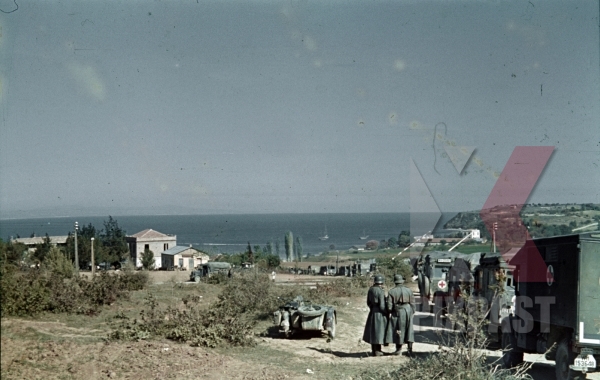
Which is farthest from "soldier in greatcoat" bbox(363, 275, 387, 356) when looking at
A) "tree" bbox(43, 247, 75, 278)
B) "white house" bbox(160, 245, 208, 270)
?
"white house" bbox(160, 245, 208, 270)

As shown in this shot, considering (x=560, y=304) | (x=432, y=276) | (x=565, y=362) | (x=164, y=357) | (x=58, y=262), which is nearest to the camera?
(x=565, y=362)

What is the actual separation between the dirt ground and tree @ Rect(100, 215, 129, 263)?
40.2 metres

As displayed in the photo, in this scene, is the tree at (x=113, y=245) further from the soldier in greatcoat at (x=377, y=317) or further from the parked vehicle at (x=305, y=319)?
the soldier in greatcoat at (x=377, y=317)

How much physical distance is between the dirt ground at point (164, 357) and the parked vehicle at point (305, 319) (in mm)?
286

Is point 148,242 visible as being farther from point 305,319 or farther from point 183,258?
point 305,319

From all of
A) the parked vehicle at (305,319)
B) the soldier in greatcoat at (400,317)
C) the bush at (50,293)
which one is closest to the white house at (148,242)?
the bush at (50,293)

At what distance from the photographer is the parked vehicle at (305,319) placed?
1533 cm

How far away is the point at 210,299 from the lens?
2319 cm

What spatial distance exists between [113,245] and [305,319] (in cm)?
4802

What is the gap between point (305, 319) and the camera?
15.3 m

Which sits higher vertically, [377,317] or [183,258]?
[377,317]

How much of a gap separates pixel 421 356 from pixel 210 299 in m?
11.6

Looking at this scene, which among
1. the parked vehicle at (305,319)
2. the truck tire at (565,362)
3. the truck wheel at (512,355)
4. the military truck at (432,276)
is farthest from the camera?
the military truck at (432,276)

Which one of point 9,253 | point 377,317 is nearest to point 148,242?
point 9,253
